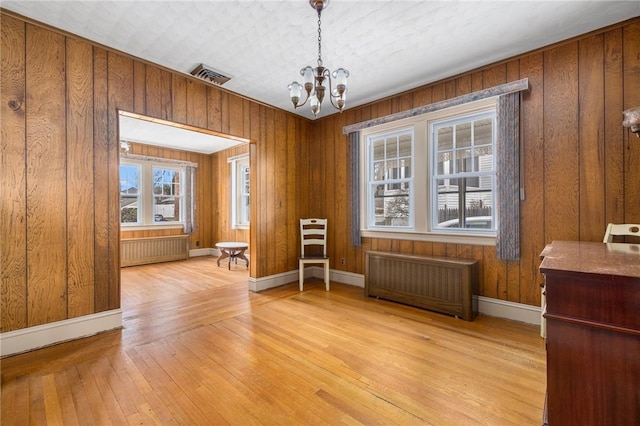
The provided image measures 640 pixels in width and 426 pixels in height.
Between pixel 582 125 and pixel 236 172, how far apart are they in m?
6.24

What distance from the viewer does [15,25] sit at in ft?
7.65

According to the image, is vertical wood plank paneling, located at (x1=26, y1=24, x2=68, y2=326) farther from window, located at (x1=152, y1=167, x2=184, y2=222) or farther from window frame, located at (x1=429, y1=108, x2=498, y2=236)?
window, located at (x1=152, y1=167, x2=184, y2=222)

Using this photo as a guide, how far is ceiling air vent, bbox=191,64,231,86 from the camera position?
124 inches

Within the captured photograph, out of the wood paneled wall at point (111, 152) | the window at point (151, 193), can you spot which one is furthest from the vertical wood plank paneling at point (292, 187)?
the window at point (151, 193)

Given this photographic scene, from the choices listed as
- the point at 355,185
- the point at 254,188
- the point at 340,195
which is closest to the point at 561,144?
the point at 355,185

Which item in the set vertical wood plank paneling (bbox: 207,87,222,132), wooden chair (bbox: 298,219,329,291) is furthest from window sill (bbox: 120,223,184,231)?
vertical wood plank paneling (bbox: 207,87,222,132)

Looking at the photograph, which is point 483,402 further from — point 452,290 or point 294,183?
point 294,183

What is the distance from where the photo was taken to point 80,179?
8.74 feet

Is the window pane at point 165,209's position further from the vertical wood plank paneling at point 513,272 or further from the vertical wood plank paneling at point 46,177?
the vertical wood plank paneling at point 513,272

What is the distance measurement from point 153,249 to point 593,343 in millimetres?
7084

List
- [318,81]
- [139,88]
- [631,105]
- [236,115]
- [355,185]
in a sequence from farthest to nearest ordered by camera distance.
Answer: [355,185]
[236,115]
[139,88]
[631,105]
[318,81]

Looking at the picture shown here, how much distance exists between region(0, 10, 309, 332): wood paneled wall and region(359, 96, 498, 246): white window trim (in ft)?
8.87

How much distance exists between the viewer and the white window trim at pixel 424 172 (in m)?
3.23

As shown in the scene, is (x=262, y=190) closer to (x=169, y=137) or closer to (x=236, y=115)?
(x=236, y=115)
